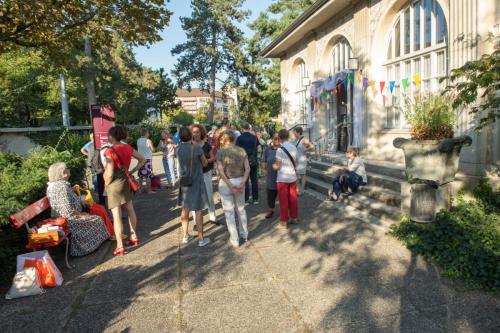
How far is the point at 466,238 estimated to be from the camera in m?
4.23

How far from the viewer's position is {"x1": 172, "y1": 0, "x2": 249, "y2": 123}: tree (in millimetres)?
33938

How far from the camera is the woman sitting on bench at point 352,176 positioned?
7258mm

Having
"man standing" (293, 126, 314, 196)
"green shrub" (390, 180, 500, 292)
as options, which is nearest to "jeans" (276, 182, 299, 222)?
"green shrub" (390, 180, 500, 292)

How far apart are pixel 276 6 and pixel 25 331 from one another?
90.4 ft

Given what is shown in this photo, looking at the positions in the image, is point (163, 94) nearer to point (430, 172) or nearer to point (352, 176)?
point (352, 176)

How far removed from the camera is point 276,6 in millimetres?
26922

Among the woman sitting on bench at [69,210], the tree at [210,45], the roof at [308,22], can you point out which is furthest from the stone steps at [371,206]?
the tree at [210,45]

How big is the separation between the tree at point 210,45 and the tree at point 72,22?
27.0 metres

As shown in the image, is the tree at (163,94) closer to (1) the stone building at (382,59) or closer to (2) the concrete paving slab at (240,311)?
(1) the stone building at (382,59)

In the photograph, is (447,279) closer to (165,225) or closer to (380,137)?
(165,225)

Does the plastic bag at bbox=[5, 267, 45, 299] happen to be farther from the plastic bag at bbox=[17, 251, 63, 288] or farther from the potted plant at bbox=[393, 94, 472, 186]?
the potted plant at bbox=[393, 94, 472, 186]

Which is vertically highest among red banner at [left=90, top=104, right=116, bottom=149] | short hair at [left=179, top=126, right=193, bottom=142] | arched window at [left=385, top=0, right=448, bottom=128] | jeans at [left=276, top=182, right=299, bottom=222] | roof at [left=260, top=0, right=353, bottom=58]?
A: roof at [left=260, top=0, right=353, bottom=58]

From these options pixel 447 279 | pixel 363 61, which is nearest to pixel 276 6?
pixel 363 61

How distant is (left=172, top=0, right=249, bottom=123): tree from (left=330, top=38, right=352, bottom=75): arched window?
23414mm
